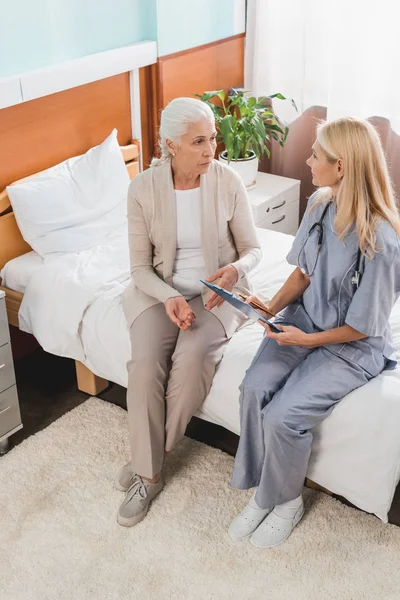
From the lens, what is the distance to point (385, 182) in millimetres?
2006

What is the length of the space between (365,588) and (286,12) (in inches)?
104

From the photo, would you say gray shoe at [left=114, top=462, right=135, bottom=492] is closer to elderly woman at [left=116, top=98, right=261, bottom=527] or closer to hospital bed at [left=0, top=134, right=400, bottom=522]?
elderly woman at [left=116, top=98, right=261, bottom=527]

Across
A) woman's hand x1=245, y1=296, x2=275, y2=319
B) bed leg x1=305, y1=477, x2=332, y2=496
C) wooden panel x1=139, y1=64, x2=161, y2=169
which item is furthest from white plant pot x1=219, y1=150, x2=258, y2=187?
bed leg x1=305, y1=477, x2=332, y2=496

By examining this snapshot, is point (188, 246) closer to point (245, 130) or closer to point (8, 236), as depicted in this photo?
point (8, 236)

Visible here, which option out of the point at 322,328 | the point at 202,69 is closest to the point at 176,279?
the point at 322,328

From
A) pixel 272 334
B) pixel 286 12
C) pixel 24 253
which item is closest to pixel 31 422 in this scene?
pixel 24 253

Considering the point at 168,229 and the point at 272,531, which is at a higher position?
the point at 168,229

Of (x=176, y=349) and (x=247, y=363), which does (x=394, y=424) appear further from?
(x=176, y=349)

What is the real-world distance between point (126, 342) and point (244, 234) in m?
0.53

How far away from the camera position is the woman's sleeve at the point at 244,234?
94.8 inches

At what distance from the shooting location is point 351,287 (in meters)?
2.07

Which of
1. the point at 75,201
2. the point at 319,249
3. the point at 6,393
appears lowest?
the point at 6,393

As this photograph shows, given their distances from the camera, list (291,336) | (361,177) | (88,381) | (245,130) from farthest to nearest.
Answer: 1. (245,130)
2. (88,381)
3. (291,336)
4. (361,177)

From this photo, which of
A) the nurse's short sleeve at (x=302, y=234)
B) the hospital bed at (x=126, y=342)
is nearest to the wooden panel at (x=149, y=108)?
the hospital bed at (x=126, y=342)
